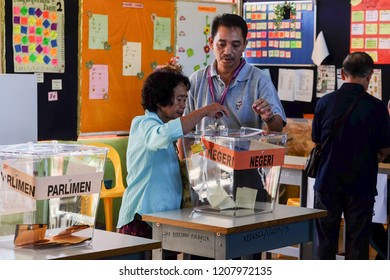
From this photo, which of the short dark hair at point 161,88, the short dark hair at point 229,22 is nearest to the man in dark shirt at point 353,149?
the short dark hair at point 229,22

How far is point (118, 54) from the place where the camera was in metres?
6.91

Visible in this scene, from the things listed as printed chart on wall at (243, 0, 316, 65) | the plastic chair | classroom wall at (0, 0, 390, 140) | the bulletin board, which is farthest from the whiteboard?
printed chart on wall at (243, 0, 316, 65)

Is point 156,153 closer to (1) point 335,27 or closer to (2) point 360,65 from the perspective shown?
(2) point 360,65

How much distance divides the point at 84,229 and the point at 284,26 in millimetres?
4726

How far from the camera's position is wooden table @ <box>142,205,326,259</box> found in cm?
354

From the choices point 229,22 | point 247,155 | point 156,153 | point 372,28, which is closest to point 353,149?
point 229,22

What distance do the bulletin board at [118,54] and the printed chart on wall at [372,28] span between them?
5.19 feet

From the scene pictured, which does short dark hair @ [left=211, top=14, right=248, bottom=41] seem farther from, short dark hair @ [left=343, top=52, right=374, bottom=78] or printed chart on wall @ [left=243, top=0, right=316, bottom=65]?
printed chart on wall @ [left=243, top=0, right=316, bottom=65]

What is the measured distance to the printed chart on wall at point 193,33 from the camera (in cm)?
739

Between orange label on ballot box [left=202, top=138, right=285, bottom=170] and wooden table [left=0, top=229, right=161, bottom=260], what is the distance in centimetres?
66

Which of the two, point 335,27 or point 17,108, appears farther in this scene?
point 335,27

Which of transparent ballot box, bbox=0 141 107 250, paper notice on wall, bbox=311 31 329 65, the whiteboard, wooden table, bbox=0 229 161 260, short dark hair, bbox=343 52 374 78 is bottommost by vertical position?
wooden table, bbox=0 229 161 260

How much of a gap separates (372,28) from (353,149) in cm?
215
